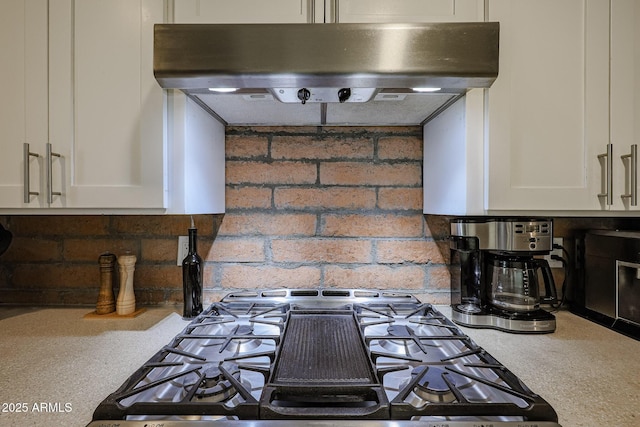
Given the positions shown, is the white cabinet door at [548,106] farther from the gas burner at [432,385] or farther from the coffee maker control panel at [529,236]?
the gas burner at [432,385]

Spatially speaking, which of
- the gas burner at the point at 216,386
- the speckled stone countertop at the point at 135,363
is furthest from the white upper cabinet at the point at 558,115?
the gas burner at the point at 216,386

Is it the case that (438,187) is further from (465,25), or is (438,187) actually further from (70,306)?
(70,306)

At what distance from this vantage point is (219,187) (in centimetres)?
123

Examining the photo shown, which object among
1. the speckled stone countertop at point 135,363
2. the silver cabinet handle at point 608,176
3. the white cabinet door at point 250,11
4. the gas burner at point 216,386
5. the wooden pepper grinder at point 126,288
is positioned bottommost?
the speckled stone countertop at point 135,363

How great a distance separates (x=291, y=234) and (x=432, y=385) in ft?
2.54

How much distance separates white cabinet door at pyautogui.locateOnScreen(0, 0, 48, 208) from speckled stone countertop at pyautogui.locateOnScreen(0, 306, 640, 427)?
408 millimetres

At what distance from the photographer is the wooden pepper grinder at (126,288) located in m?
1.17

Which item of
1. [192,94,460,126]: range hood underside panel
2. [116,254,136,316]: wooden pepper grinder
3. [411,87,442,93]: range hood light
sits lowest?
[116,254,136,316]: wooden pepper grinder

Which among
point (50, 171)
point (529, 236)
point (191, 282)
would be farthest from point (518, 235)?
point (50, 171)

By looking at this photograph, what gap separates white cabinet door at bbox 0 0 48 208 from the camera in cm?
92

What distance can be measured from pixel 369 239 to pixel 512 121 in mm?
629

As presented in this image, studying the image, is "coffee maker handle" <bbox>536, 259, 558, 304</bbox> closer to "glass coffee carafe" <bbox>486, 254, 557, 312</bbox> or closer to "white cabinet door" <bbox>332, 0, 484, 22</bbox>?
"glass coffee carafe" <bbox>486, 254, 557, 312</bbox>

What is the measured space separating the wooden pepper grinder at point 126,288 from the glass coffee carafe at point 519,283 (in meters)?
1.23

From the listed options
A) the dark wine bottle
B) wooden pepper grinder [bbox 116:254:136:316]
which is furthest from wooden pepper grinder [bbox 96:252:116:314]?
the dark wine bottle
